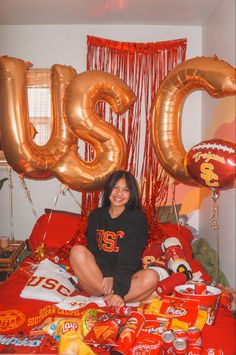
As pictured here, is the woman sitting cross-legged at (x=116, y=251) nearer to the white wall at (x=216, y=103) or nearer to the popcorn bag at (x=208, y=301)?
the popcorn bag at (x=208, y=301)

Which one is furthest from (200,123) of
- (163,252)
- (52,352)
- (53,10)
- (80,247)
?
(52,352)

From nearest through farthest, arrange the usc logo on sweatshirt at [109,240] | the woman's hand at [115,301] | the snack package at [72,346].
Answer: the snack package at [72,346], the woman's hand at [115,301], the usc logo on sweatshirt at [109,240]

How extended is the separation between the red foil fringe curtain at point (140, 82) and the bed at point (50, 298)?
20 centimetres

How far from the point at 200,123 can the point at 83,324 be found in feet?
5.40

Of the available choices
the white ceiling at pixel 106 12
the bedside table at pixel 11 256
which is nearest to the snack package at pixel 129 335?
the bedside table at pixel 11 256

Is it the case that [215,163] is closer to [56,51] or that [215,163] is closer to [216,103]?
[216,103]

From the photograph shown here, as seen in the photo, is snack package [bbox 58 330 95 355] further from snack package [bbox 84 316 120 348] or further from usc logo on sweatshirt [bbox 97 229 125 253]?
usc logo on sweatshirt [bbox 97 229 125 253]

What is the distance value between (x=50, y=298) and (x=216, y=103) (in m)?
1.32

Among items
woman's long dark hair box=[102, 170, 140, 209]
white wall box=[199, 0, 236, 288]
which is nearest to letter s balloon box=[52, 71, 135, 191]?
woman's long dark hair box=[102, 170, 140, 209]

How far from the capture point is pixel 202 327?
140cm

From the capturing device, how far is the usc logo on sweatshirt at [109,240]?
71.7 inches

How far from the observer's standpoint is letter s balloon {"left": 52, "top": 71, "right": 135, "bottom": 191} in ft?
6.42

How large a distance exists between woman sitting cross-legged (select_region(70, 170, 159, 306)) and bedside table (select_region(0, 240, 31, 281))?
677mm

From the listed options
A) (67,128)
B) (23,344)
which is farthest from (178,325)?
(67,128)
